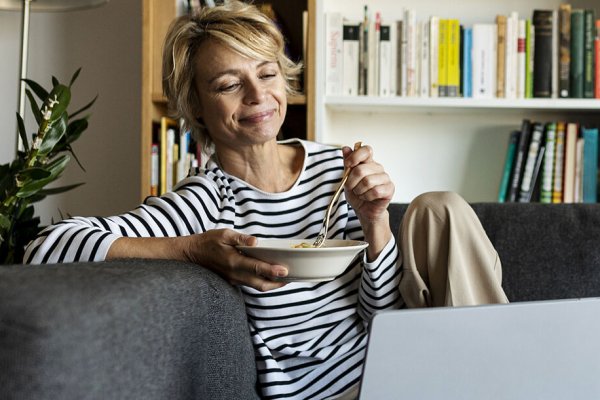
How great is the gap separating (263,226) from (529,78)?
1.27 metres

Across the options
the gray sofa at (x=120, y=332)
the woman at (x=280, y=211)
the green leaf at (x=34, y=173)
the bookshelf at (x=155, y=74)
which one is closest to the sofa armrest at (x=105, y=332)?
the gray sofa at (x=120, y=332)

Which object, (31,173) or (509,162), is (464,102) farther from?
(31,173)

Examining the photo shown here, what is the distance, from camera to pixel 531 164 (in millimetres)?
2320

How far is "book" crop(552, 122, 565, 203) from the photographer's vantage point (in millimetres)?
2301

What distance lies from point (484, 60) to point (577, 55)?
274 millimetres

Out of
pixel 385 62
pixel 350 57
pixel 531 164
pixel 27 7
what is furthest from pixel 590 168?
pixel 27 7

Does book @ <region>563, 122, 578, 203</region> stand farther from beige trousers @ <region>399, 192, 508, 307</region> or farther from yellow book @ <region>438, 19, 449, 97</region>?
beige trousers @ <region>399, 192, 508, 307</region>

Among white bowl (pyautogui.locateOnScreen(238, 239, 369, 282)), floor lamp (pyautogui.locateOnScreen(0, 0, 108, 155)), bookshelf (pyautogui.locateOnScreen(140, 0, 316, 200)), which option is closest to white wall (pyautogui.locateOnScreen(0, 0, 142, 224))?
floor lamp (pyautogui.locateOnScreen(0, 0, 108, 155))

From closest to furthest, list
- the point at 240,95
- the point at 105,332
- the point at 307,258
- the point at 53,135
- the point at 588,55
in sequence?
1. the point at 105,332
2. the point at 307,258
3. the point at 240,95
4. the point at 53,135
5. the point at 588,55

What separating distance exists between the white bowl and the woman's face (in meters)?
0.41

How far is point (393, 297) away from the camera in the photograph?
1.28m

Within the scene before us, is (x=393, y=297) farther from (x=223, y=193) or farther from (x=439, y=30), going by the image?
(x=439, y=30)

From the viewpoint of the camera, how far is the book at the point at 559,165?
2301mm

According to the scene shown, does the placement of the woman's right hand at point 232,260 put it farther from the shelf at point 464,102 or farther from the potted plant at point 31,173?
the shelf at point 464,102
